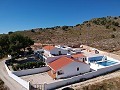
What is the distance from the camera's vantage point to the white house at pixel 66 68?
29.4 meters

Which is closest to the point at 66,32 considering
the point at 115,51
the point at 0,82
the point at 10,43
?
the point at 115,51

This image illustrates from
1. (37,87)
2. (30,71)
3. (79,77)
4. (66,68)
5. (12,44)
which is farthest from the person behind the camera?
(12,44)

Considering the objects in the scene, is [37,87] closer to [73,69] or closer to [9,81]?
[9,81]

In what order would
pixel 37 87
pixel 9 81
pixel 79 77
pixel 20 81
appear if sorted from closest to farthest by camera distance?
pixel 37 87
pixel 20 81
pixel 79 77
pixel 9 81

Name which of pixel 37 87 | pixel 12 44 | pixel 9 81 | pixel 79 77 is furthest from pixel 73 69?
pixel 12 44

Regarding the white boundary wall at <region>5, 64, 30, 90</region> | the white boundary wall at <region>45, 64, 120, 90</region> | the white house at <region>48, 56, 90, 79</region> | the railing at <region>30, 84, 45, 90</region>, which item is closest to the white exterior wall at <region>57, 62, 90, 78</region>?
the white house at <region>48, 56, 90, 79</region>

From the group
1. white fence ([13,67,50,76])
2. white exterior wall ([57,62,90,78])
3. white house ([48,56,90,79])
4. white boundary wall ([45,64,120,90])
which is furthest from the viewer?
white fence ([13,67,50,76])

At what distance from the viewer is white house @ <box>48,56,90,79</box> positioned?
96.4ft

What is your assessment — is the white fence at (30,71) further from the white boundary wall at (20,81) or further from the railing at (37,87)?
the railing at (37,87)

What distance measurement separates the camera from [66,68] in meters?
29.9

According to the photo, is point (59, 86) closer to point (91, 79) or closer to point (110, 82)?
point (91, 79)

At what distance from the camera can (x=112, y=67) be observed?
32.9 m

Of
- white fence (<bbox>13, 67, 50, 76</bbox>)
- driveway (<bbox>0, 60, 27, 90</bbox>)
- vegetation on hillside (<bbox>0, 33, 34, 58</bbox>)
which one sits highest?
vegetation on hillside (<bbox>0, 33, 34, 58</bbox>)

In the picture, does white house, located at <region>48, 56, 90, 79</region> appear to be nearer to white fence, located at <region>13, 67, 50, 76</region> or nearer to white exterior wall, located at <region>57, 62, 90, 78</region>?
white exterior wall, located at <region>57, 62, 90, 78</region>
